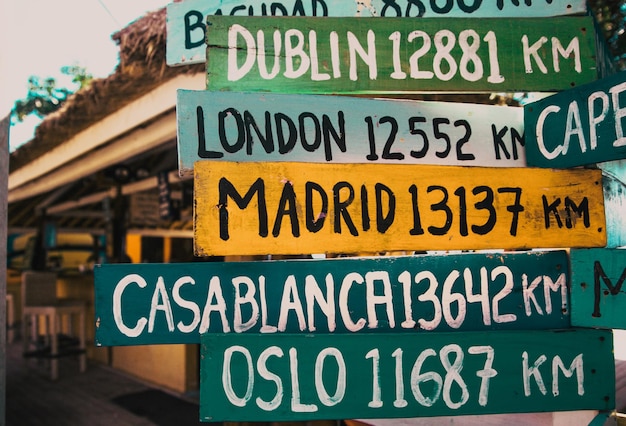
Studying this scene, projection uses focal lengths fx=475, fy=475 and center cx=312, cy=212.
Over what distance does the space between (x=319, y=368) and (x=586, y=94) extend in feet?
3.60

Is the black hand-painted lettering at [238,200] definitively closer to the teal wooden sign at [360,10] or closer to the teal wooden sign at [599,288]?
the teal wooden sign at [360,10]

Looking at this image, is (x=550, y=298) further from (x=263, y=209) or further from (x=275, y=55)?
(x=275, y=55)

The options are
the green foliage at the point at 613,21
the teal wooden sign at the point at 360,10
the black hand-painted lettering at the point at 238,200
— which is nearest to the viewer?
the black hand-painted lettering at the point at 238,200

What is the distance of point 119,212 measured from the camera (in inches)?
287

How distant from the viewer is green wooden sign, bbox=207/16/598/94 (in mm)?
1415

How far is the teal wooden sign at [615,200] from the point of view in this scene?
64.9 inches

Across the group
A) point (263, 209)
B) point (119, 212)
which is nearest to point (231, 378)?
point (263, 209)

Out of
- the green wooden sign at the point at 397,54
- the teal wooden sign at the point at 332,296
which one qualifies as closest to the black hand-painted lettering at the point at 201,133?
the green wooden sign at the point at 397,54

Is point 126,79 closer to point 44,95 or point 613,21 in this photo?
point 613,21

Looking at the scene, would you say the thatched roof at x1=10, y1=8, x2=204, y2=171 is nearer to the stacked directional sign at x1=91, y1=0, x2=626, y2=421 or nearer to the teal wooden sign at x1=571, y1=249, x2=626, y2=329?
the stacked directional sign at x1=91, y1=0, x2=626, y2=421

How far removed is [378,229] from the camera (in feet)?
4.34

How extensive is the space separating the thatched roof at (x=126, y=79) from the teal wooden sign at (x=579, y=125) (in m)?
2.09

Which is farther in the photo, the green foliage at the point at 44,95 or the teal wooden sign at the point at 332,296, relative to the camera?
the green foliage at the point at 44,95

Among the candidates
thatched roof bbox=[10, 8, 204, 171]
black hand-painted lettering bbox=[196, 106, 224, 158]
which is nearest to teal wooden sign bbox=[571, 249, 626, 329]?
black hand-painted lettering bbox=[196, 106, 224, 158]
